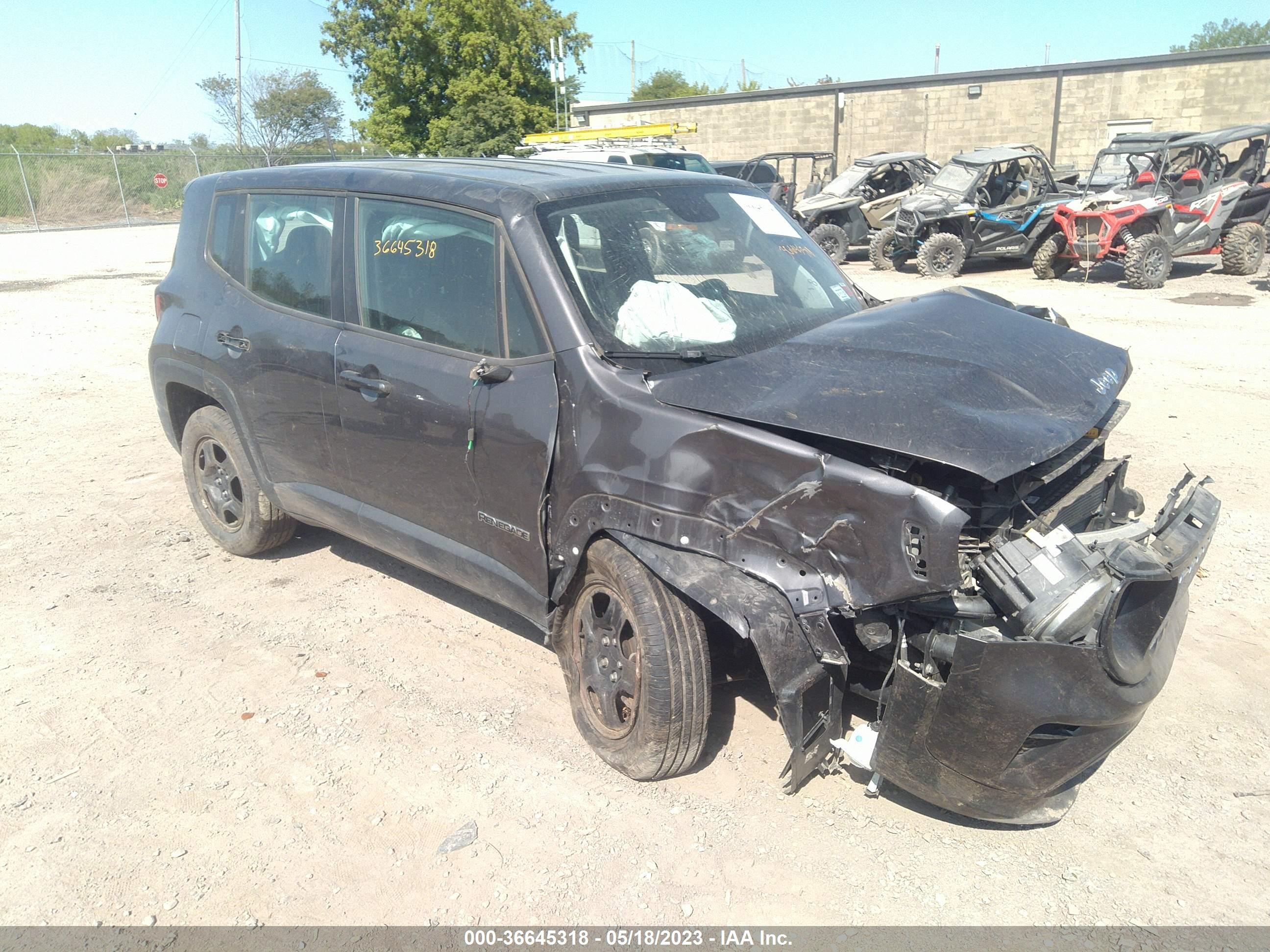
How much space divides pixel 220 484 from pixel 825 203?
1445cm

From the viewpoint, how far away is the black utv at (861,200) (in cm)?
1708

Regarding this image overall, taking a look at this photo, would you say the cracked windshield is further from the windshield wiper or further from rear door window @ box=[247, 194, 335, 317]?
rear door window @ box=[247, 194, 335, 317]

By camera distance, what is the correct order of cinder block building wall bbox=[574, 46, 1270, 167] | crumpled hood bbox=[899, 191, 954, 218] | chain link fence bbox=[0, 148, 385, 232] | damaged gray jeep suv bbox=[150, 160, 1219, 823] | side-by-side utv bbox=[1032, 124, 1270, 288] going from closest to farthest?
damaged gray jeep suv bbox=[150, 160, 1219, 823] → side-by-side utv bbox=[1032, 124, 1270, 288] → crumpled hood bbox=[899, 191, 954, 218] → cinder block building wall bbox=[574, 46, 1270, 167] → chain link fence bbox=[0, 148, 385, 232]

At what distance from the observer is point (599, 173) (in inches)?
152

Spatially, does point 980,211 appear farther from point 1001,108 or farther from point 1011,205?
point 1001,108

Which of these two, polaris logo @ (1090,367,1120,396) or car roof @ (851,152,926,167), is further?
car roof @ (851,152,926,167)

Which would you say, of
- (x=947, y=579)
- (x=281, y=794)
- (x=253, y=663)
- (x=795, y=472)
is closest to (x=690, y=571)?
(x=795, y=472)

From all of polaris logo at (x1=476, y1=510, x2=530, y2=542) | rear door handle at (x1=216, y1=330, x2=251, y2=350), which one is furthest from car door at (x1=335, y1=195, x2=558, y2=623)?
rear door handle at (x1=216, y1=330, x2=251, y2=350)

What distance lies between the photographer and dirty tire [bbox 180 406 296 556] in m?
4.82

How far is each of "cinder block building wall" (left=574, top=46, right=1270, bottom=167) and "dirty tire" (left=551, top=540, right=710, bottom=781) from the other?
90.2ft

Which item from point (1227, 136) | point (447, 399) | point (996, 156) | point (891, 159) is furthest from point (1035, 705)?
point (891, 159)

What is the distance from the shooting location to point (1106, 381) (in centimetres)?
328

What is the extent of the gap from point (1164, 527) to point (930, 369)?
874mm

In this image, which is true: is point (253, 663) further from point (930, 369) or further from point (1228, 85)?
point (1228, 85)
